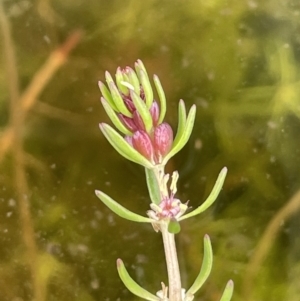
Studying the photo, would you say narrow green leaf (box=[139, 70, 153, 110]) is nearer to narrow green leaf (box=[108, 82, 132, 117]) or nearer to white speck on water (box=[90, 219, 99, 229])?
narrow green leaf (box=[108, 82, 132, 117])

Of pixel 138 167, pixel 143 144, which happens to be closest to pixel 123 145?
pixel 143 144

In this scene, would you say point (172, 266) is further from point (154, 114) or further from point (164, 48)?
point (164, 48)

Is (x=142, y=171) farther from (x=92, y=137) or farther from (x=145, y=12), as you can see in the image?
(x=145, y=12)

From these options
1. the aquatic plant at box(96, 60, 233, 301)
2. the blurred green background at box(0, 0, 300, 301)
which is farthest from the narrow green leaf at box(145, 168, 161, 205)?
the blurred green background at box(0, 0, 300, 301)

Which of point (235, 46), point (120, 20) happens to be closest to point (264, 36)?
point (235, 46)

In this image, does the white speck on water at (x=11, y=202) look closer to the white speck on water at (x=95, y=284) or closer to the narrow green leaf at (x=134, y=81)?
the white speck on water at (x=95, y=284)

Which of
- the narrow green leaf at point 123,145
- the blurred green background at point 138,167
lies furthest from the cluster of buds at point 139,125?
the blurred green background at point 138,167

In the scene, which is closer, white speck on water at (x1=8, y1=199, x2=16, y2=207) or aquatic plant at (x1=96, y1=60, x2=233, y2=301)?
aquatic plant at (x1=96, y1=60, x2=233, y2=301)
